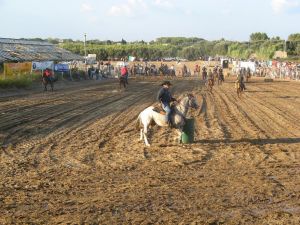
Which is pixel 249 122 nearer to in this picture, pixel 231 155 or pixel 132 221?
pixel 231 155

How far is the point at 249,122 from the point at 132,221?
40.9ft

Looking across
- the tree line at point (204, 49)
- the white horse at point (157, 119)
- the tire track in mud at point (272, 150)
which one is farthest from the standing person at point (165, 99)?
the tree line at point (204, 49)

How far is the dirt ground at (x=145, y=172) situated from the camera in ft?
A: 27.9

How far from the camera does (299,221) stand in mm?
8055

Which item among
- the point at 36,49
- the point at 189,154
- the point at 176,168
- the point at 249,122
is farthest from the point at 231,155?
the point at 36,49

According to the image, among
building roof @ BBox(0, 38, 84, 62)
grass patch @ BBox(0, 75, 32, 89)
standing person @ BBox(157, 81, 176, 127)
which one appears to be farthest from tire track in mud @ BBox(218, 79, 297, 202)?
building roof @ BBox(0, 38, 84, 62)

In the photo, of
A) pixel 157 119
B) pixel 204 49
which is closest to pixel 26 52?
pixel 157 119

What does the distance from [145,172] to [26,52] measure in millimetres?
41061

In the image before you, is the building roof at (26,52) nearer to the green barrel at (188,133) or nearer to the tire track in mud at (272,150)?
the tire track in mud at (272,150)

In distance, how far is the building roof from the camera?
4497cm

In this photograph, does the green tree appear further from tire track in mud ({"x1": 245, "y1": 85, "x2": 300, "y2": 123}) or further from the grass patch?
tire track in mud ({"x1": 245, "y1": 85, "x2": 300, "y2": 123})

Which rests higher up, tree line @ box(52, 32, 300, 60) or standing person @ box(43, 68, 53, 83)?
tree line @ box(52, 32, 300, 60)

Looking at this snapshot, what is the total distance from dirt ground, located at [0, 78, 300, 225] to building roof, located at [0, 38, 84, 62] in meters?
25.2

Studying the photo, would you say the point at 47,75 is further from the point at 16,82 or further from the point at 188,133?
the point at 188,133
